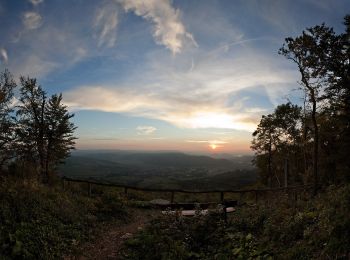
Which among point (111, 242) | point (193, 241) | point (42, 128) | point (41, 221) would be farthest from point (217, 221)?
point (42, 128)

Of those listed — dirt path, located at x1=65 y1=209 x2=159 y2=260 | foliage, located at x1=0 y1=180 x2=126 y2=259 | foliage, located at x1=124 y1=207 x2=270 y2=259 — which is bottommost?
dirt path, located at x1=65 y1=209 x2=159 y2=260

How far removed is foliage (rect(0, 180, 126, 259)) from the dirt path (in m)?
0.53

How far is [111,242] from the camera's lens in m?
13.1

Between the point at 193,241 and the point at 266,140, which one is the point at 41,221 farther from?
the point at 266,140

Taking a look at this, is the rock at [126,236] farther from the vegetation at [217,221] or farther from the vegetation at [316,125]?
the vegetation at [316,125]

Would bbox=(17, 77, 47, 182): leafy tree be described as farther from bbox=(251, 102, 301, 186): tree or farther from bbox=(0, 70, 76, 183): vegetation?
bbox=(251, 102, 301, 186): tree

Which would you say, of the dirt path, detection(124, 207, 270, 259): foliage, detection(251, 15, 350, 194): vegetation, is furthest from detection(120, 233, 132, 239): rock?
detection(251, 15, 350, 194): vegetation

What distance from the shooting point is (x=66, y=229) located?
42.0ft

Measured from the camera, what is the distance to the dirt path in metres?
11.6

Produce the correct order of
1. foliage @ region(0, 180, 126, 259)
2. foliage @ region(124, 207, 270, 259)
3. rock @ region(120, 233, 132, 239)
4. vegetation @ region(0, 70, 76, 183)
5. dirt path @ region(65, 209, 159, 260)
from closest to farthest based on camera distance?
foliage @ region(0, 180, 126, 259)
foliage @ region(124, 207, 270, 259)
dirt path @ region(65, 209, 159, 260)
rock @ region(120, 233, 132, 239)
vegetation @ region(0, 70, 76, 183)

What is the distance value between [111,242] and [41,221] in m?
3.09

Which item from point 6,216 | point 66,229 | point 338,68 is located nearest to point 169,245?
point 66,229

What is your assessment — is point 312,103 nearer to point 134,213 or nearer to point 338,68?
point 338,68

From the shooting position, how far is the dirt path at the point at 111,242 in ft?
38.0
